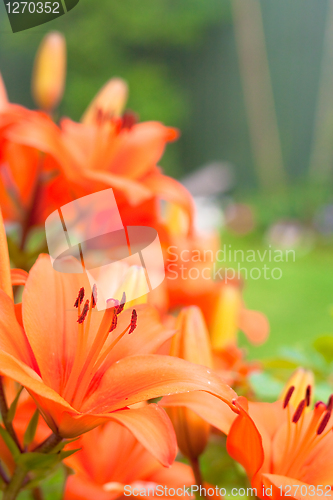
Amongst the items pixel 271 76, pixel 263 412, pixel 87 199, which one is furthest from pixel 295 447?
pixel 271 76

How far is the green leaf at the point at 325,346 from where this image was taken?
0.28m

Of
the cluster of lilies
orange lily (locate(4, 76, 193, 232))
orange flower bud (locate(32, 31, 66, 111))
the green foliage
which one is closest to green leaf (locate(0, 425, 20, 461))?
the cluster of lilies

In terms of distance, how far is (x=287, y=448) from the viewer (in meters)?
0.17

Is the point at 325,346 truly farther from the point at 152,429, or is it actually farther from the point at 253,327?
the point at 152,429

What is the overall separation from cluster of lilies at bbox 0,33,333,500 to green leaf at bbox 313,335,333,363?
47 mm

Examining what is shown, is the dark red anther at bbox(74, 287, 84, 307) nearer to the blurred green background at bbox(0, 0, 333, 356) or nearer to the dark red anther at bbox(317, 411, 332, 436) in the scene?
the dark red anther at bbox(317, 411, 332, 436)

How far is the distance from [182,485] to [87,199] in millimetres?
128

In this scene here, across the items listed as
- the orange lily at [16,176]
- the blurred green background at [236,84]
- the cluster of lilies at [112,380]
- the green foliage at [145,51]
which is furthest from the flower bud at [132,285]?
the green foliage at [145,51]

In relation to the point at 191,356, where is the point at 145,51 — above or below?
below

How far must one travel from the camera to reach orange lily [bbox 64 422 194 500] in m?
0.19

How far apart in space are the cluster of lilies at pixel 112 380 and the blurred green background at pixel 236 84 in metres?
2.39

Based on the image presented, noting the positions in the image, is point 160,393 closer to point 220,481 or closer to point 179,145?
point 220,481

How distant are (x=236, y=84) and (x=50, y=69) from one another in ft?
10.3

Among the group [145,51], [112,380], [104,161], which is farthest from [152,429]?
[145,51]
